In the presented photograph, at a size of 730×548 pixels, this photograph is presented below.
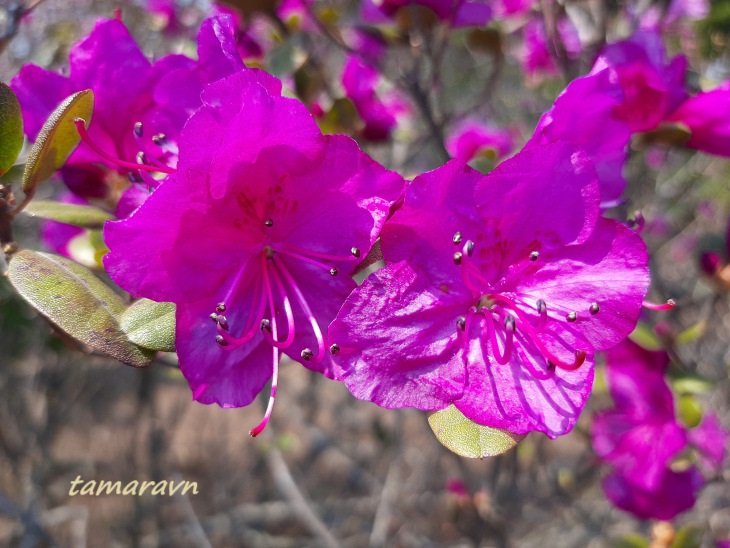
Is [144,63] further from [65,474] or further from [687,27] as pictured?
[65,474]

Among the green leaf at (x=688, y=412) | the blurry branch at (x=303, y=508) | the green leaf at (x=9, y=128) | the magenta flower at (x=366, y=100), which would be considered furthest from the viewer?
the blurry branch at (x=303, y=508)

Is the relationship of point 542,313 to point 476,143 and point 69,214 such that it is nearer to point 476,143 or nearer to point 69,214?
point 69,214

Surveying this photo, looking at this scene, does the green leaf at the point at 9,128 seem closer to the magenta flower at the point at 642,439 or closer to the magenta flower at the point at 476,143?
the magenta flower at the point at 642,439

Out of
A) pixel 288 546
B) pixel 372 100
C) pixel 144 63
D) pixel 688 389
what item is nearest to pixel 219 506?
pixel 288 546

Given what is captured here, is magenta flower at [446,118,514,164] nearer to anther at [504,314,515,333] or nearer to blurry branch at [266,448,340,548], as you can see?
blurry branch at [266,448,340,548]

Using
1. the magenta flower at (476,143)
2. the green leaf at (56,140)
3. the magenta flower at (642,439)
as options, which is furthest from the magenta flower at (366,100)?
the green leaf at (56,140)

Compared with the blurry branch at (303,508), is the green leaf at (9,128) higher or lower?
higher

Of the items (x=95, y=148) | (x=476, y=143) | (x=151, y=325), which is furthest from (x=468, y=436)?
(x=476, y=143)
